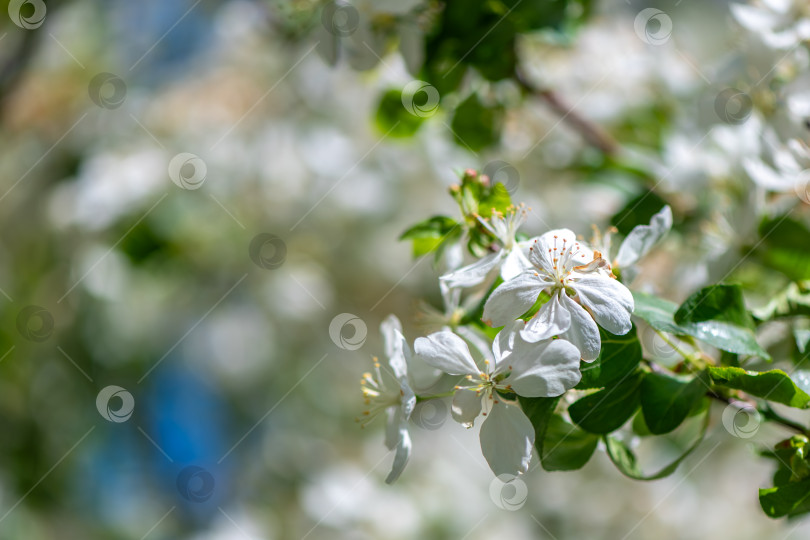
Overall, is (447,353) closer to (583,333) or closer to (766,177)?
(583,333)

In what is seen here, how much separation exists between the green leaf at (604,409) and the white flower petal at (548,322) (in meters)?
0.08

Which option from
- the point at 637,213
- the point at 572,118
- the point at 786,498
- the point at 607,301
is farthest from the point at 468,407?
the point at 572,118

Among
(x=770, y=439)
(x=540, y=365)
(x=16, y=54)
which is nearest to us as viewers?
(x=540, y=365)

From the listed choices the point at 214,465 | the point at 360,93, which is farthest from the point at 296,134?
the point at 214,465

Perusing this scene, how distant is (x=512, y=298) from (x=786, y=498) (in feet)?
0.96

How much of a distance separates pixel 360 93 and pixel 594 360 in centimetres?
154

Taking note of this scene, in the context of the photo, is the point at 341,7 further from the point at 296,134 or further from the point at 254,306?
the point at 254,306

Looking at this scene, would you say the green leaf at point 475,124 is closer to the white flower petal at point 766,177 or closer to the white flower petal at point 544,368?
the white flower petal at point 766,177

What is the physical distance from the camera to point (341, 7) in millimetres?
1018

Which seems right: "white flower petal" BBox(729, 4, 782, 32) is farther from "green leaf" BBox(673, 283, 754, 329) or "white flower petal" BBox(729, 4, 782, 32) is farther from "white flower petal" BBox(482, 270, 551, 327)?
"white flower petal" BBox(482, 270, 551, 327)

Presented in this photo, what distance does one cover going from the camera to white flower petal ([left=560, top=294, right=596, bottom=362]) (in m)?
0.61

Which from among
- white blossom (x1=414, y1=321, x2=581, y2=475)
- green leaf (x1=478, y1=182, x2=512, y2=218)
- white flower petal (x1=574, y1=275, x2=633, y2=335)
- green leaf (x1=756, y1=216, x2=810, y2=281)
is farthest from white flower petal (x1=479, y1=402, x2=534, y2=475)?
green leaf (x1=756, y1=216, x2=810, y2=281)

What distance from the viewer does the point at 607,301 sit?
0.62 metres

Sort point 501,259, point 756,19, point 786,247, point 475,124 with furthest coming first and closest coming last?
1. point 475,124
2. point 756,19
3. point 786,247
4. point 501,259
